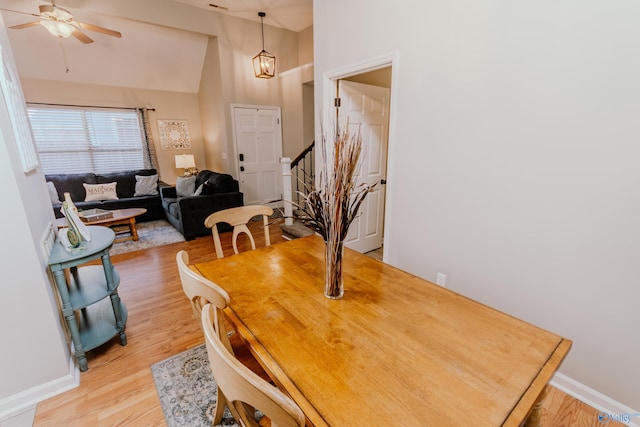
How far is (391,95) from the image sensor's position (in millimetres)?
2225

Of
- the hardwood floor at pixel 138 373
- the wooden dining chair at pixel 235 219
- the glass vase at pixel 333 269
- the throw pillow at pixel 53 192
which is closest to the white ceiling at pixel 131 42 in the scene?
the throw pillow at pixel 53 192

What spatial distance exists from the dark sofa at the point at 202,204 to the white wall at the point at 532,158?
299 centimetres

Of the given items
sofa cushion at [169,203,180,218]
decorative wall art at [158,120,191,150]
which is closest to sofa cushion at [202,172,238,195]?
sofa cushion at [169,203,180,218]

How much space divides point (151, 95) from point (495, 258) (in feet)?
21.3

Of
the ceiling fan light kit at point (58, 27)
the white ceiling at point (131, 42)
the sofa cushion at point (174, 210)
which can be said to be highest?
the white ceiling at point (131, 42)

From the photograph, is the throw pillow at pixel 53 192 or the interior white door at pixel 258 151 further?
the interior white door at pixel 258 151

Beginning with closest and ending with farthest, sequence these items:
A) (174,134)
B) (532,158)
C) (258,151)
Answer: (532,158) → (258,151) → (174,134)

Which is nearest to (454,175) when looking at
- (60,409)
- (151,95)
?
(60,409)

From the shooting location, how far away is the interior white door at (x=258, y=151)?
17.2 ft

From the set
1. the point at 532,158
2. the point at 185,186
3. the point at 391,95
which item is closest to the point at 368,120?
the point at 391,95

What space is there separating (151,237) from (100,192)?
1.69 metres

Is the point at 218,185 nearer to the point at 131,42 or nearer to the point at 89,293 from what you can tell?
the point at 89,293

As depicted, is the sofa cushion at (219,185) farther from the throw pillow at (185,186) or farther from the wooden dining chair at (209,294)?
the wooden dining chair at (209,294)

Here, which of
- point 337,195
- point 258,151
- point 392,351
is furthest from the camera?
point 258,151
